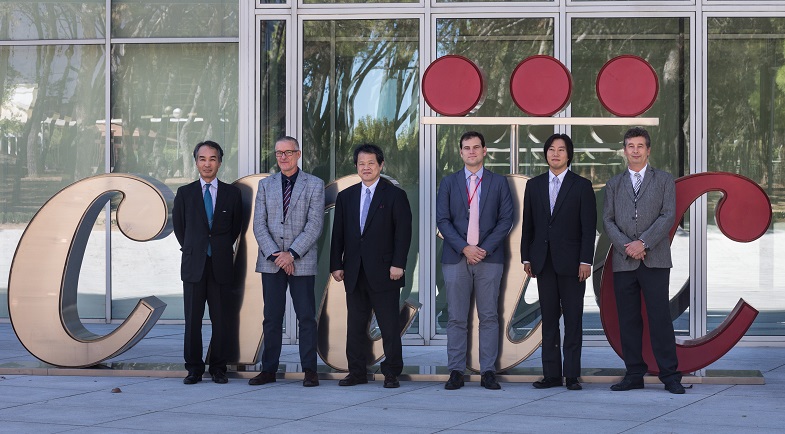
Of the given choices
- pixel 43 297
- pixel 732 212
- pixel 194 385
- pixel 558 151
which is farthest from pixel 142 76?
pixel 732 212

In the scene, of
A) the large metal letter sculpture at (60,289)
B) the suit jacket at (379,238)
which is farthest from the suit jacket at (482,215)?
the large metal letter sculpture at (60,289)

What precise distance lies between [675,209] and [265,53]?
4.30m

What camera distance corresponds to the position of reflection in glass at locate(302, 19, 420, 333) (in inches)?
413

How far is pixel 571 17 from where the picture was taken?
10.3 meters

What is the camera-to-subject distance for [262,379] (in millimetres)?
8016

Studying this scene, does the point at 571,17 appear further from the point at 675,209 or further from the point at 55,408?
the point at 55,408

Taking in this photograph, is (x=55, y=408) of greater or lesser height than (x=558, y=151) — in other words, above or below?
below

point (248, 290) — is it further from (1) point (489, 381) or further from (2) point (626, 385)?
(2) point (626, 385)

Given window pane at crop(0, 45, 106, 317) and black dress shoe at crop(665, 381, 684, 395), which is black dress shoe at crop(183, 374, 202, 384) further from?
window pane at crop(0, 45, 106, 317)

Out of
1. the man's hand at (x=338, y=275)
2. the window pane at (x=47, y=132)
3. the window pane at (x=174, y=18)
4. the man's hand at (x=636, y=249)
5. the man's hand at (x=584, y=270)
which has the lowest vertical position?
the man's hand at (x=338, y=275)

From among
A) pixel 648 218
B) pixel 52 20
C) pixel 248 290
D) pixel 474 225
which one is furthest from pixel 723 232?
pixel 52 20

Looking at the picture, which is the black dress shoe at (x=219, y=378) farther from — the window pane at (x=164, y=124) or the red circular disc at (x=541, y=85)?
the window pane at (x=164, y=124)

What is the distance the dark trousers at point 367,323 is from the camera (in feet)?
26.2

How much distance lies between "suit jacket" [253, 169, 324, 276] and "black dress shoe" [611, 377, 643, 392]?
2205 mm
